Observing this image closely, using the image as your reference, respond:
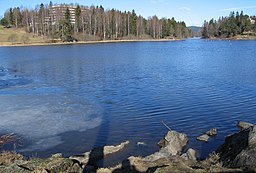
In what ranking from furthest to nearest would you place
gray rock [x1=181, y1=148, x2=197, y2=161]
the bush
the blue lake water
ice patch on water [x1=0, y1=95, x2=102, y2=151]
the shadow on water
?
the bush
ice patch on water [x1=0, y1=95, x2=102, y2=151]
the blue lake water
gray rock [x1=181, y1=148, x2=197, y2=161]
the shadow on water

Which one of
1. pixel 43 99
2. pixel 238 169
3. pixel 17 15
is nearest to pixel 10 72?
pixel 43 99

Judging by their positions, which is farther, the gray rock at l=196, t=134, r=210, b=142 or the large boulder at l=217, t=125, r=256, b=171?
the gray rock at l=196, t=134, r=210, b=142

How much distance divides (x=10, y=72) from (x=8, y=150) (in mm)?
35516

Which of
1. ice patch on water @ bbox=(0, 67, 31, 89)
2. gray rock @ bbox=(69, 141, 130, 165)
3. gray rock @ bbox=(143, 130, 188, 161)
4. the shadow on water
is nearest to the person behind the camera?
the shadow on water

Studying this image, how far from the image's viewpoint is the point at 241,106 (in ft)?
82.6

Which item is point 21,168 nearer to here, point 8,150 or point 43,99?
point 8,150

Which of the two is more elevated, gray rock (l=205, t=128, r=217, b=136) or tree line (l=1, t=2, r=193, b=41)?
tree line (l=1, t=2, r=193, b=41)

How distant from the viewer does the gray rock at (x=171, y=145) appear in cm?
1496

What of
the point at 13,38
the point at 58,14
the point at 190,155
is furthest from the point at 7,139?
the point at 58,14

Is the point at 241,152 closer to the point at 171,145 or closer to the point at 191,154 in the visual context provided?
the point at 191,154

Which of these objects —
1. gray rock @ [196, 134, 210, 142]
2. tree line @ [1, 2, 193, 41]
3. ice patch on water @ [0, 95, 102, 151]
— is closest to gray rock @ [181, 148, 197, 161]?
gray rock @ [196, 134, 210, 142]

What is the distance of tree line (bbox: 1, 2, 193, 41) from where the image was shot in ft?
452

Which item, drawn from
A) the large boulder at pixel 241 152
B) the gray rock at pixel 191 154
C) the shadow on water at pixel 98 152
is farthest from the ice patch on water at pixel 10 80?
the large boulder at pixel 241 152

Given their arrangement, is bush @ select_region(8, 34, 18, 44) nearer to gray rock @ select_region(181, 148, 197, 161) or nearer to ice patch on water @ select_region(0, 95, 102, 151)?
ice patch on water @ select_region(0, 95, 102, 151)
